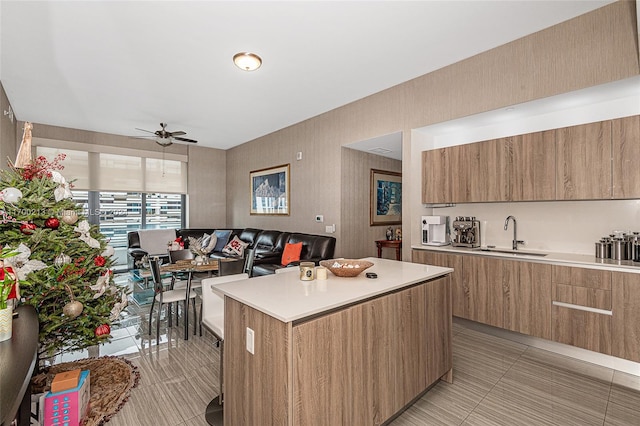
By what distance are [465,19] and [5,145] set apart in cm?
614

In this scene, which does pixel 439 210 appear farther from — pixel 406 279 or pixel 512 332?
pixel 406 279

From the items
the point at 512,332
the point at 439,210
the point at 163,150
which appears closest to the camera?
the point at 512,332

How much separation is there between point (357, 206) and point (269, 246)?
187 cm

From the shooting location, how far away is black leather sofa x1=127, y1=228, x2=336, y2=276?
15.4ft

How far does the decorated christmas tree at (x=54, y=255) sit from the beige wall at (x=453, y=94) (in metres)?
3.27

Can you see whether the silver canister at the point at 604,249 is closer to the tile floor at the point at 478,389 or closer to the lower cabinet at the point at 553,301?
the lower cabinet at the point at 553,301

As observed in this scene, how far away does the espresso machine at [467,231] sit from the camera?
3.68 m

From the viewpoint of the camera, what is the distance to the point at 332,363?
150cm

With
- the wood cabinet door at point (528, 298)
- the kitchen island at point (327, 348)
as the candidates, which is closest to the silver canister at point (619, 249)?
the wood cabinet door at point (528, 298)

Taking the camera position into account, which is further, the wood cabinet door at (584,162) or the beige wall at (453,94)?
the wood cabinet door at (584,162)

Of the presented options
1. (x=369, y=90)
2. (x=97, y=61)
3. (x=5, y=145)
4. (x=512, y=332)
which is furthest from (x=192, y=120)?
(x=512, y=332)

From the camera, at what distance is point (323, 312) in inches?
60.0

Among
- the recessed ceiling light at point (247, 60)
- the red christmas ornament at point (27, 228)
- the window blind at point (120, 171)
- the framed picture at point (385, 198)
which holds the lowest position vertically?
the red christmas ornament at point (27, 228)

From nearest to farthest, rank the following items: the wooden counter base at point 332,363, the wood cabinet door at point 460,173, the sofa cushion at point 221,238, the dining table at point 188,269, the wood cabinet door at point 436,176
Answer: the wooden counter base at point 332,363 < the dining table at point 188,269 < the wood cabinet door at point 460,173 < the wood cabinet door at point 436,176 < the sofa cushion at point 221,238
